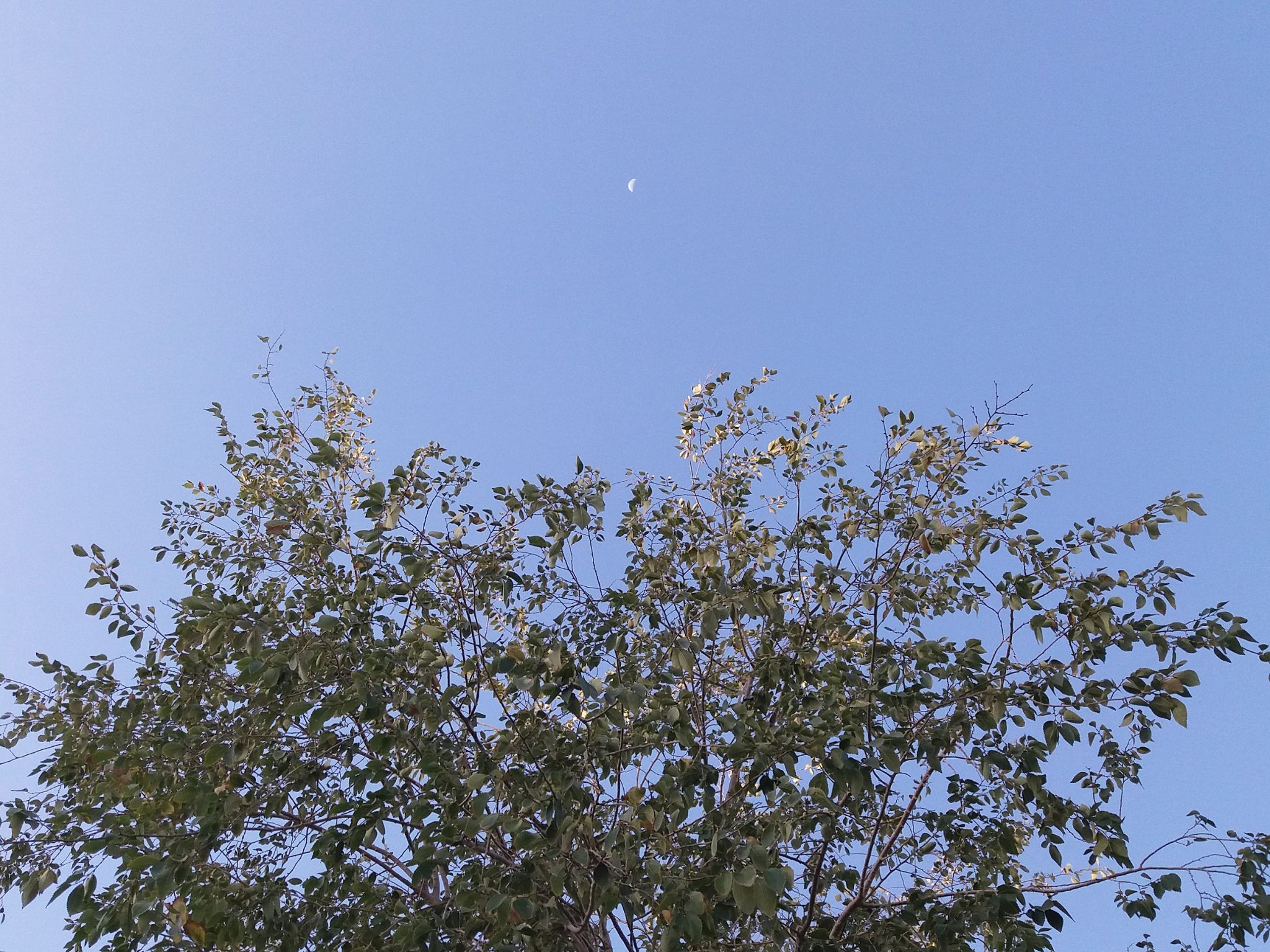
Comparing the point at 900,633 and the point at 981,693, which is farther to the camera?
the point at 900,633

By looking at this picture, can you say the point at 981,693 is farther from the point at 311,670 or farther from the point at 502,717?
the point at 311,670

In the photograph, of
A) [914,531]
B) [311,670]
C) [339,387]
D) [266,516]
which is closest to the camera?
[311,670]

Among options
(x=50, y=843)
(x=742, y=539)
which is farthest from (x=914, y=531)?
(x=50, y=843)

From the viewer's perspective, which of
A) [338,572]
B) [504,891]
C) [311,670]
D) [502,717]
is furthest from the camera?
[338,572]

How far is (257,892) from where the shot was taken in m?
4.64

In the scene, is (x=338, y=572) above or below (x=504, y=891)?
above

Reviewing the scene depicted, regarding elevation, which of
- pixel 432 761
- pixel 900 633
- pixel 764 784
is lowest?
pixel 432 761

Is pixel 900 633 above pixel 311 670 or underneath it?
above

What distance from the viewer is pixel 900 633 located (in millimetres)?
5496

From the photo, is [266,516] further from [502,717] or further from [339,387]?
[502,717]

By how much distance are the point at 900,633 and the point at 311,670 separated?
3492 mm

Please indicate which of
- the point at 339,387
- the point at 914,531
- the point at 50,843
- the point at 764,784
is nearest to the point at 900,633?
the point at 914,531

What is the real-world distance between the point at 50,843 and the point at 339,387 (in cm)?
532

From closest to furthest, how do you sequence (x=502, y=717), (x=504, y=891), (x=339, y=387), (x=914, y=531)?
1. (x=504, y=891)
2. (x=502, y=717)
3. (x=914, y=531)
4. (x=339, y=387)
